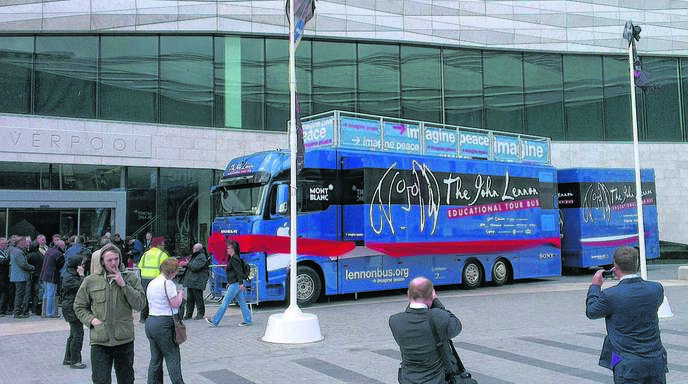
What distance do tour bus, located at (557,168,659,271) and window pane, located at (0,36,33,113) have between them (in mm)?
18748

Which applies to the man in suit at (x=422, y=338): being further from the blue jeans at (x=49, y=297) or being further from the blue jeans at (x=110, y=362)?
the blue jeans at (x=49, y=297)

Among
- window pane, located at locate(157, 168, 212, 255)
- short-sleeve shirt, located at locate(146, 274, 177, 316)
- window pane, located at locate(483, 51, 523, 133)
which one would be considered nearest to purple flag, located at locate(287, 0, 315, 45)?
short-sleeve shirt, located at locate(146, 274, 177, 316)

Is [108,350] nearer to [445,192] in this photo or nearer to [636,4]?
[445,192]

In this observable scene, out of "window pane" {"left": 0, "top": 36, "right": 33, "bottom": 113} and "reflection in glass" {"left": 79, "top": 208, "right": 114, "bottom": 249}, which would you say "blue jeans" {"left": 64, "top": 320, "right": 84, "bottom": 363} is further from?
"window pane" {"left": 0, "top": 36, "right": 33, "bottom": 113}

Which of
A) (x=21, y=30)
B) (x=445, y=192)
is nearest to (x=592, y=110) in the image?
(x=445, y=192)

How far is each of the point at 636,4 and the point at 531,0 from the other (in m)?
5.54

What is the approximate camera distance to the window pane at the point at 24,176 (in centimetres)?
1942

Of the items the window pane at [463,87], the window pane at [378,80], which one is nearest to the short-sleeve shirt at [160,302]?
the window pane at [378,80]

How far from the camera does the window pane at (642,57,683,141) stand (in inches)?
1157

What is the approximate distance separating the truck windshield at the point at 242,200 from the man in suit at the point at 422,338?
936cm

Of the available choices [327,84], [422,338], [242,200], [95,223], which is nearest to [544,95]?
[327,84]

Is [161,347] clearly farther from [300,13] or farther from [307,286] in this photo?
[307,286]
